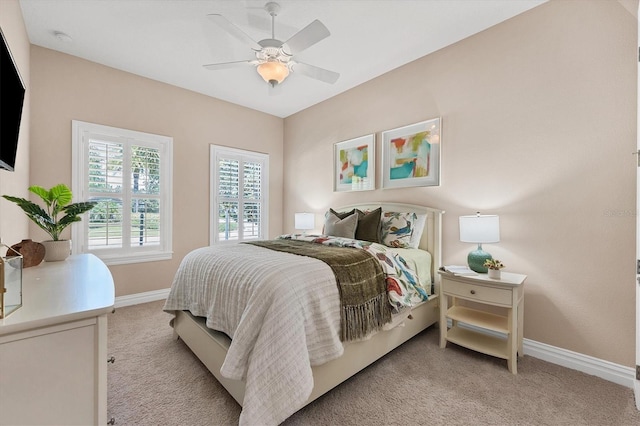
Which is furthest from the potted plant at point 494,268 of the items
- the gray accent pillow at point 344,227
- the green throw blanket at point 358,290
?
the gray accent pillow at point 344,227

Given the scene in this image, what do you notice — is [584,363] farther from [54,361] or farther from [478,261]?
[54,361]

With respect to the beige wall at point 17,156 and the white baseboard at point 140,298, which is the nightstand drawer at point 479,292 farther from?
the white baseboard at point 140,298

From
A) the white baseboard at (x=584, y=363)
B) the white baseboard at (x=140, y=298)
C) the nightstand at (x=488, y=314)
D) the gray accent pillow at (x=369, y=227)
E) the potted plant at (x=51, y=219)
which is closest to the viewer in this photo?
the potted plant at (x=51, y=219)

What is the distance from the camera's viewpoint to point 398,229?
2.85m

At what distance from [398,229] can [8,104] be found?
296 cm

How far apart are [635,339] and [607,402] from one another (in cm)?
50

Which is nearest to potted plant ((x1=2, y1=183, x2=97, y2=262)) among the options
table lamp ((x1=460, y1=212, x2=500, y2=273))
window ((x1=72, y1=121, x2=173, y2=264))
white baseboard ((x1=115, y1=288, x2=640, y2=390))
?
window ((x1=72, y1=121, x2=173, y2=264))

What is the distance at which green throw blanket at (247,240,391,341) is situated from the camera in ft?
5.56

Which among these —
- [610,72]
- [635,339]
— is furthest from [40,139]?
[635,339]

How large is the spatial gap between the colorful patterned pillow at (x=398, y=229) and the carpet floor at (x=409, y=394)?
1.00 meters

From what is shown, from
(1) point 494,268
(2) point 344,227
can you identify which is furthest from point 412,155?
(1) point 494,268

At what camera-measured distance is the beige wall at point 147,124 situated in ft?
9.34

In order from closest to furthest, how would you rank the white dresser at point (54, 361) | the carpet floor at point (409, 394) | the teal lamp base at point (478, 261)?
the white dresser at point (54, 361), the carpet floor at point (409, 394), the teal lamp base at point (478, 261)

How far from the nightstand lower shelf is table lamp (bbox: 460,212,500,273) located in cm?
57
